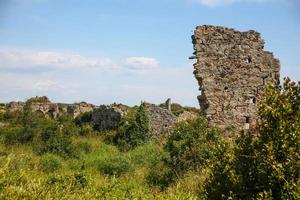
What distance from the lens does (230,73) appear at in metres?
14.5

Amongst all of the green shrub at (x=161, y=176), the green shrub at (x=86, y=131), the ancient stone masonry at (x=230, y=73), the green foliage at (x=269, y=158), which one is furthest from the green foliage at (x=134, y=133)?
the green foliage at (x=269, y=158)

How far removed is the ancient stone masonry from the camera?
1436cm

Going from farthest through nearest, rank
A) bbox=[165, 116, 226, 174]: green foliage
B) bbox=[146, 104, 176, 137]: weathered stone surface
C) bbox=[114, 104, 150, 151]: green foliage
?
bbox=[146, 104, 176, 137]: weathered stone surface, bbox=[114, 104, 150, 151]: green foliage, bbox=[165, 116, 226, 174]: green foliage

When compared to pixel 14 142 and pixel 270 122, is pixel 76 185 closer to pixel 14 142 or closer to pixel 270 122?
pixel 270 122

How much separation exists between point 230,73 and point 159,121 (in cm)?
706

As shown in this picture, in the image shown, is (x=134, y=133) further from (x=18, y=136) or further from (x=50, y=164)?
(x=50, y=164)

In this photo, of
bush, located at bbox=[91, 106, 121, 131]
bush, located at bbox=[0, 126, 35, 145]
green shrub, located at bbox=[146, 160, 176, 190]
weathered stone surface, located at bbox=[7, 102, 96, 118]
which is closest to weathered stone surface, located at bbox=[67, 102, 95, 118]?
weathered stone surface, located at bbox=[7, 102, 96, 118]

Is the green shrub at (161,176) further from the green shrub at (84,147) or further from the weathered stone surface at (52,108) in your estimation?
the weathered stone surface at (52,108)

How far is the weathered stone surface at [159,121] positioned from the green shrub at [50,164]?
22.2 ft

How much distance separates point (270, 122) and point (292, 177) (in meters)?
0.81

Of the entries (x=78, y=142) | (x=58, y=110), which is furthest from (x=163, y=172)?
(x=58, y=110)

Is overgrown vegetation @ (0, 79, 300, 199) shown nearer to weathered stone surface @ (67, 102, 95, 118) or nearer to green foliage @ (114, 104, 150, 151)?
green foliage @ (114, 104, 150, 151)

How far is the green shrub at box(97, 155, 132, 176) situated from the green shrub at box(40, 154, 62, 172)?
121cm

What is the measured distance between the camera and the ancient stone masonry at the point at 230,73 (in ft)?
47.1
